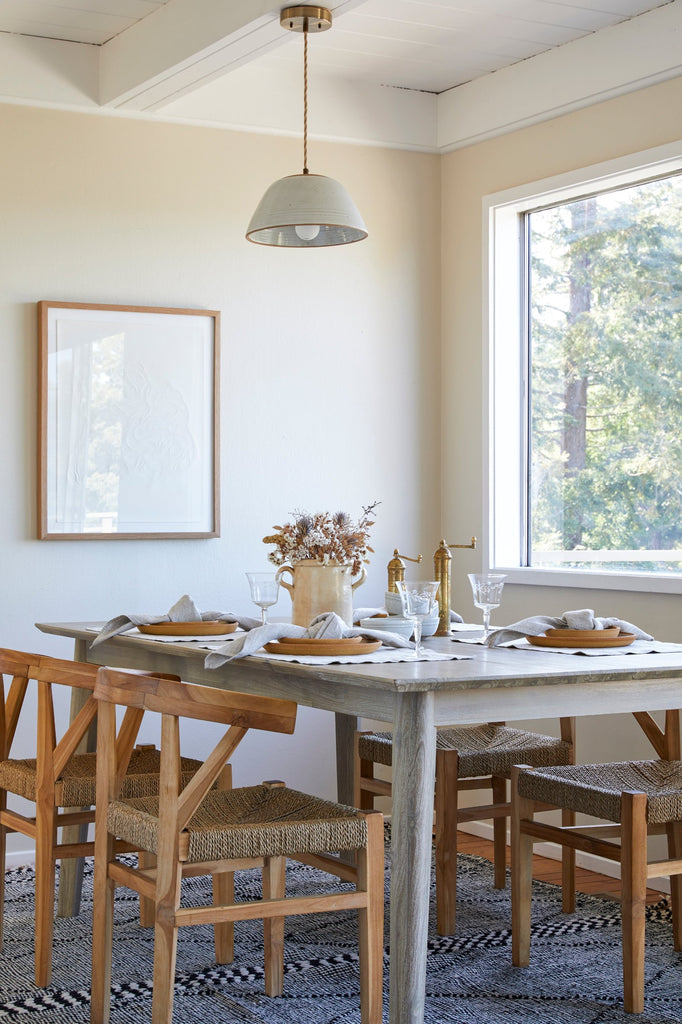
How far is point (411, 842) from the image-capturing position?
2.27 meters

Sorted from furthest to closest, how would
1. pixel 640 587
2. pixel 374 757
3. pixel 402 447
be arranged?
1. pixel 402 447
2. pixel 640 587
3. pixel 374 757

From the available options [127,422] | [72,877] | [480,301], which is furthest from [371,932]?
[480,301]

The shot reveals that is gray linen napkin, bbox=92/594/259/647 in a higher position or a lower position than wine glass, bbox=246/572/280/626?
lower

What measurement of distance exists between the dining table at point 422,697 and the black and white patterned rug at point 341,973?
512 mm

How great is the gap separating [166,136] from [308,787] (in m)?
2.33

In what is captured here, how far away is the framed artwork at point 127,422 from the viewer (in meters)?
4.03

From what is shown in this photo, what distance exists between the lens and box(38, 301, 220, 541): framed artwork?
13.2ft

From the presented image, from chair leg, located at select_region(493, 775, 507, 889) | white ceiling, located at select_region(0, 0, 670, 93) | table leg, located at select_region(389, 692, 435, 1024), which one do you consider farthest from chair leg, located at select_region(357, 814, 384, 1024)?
white ceiling, located at select_region(0, 0, 670, 93)

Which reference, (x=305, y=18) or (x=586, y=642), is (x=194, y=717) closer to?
(x=586, y=642)

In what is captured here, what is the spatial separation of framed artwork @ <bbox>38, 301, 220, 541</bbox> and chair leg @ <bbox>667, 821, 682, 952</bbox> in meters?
1.91

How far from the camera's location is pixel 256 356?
4383 millimetres

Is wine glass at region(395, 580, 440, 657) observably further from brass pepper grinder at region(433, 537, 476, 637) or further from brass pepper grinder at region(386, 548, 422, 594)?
brass pepper grinder at region(386, 548, 422, 594)

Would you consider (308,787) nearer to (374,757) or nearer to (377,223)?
(374,757)

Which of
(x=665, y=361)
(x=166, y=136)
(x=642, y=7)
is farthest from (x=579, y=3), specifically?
(x=166, y=136)
